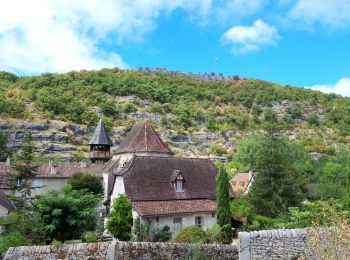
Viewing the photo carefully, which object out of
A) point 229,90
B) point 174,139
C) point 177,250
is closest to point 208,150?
point 174,139

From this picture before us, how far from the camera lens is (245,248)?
712 centimetres

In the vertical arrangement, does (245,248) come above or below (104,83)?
below

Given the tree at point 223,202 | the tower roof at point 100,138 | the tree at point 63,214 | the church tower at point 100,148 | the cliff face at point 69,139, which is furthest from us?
the cliff face at point 69,139

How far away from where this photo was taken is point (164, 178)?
86.2ft

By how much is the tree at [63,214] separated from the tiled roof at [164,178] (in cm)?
547

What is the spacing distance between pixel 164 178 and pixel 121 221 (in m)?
6.69

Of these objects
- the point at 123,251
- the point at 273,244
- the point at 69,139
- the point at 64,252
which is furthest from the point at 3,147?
the point at 273,244

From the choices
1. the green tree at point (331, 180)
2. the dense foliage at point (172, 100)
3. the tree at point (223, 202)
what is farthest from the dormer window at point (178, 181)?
the dense foliage at point (172, 100)

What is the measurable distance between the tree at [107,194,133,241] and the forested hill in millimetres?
59056

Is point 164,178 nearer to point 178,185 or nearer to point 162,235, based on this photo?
point 178,185

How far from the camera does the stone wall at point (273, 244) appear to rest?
694 cm

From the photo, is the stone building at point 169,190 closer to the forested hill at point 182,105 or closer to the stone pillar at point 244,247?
the stone pillar at point 244,247

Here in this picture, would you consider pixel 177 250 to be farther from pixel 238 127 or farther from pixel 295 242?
pixel 238 127

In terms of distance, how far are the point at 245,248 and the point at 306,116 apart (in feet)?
372
